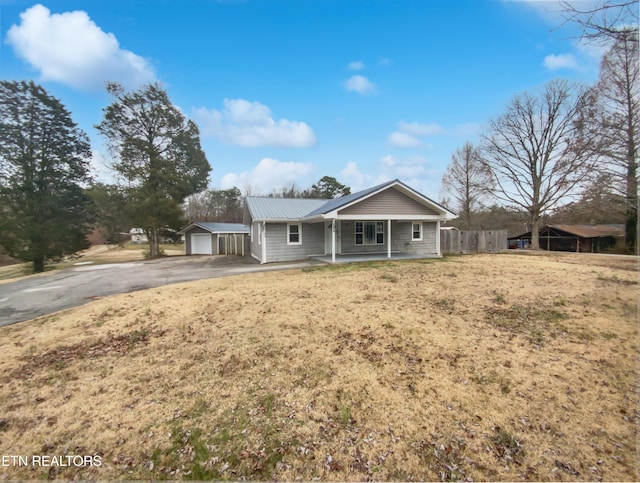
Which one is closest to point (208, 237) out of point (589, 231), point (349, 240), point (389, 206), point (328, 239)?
point (328, 239)

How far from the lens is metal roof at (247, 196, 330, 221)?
15407 mm

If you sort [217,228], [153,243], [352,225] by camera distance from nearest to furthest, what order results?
[352,225] → [153,243] → [217,228]

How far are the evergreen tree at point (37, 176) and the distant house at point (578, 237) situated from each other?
4531 centimetres

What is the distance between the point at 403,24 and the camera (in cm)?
1122

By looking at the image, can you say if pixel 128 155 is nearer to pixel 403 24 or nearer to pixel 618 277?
pixel 403 24

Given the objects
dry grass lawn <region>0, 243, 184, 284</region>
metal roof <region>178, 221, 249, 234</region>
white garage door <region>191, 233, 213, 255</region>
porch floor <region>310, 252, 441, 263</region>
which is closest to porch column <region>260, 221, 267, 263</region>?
porch floor <region>310, 252, 441, 263</region>

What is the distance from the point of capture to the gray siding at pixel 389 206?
1430 cm

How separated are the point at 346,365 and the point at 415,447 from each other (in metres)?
1.53

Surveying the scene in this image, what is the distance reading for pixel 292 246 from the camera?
16281mm

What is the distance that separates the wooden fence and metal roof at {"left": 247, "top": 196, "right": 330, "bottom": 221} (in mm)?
9204

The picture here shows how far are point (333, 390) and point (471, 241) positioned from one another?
1967 centimetres

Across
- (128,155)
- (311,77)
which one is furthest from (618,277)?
(128,155)

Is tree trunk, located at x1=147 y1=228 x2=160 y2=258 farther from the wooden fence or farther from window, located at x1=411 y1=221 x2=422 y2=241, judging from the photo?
the wooden fence

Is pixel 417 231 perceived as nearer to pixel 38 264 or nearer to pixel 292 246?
pixel 292 246
